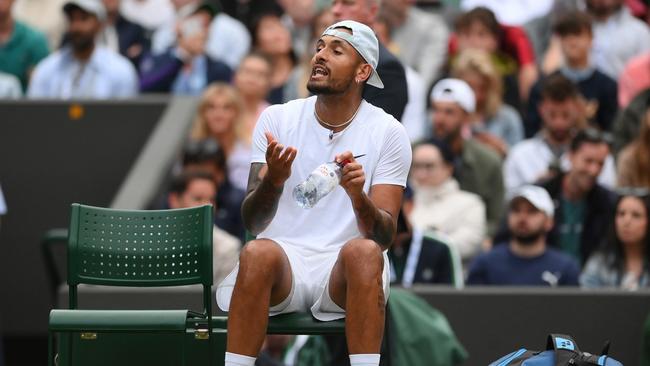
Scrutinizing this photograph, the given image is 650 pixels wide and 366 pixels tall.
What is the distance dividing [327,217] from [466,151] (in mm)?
4331

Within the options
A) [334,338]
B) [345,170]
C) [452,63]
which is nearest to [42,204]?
[452,63]

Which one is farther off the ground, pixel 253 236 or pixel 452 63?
pixel 452 63

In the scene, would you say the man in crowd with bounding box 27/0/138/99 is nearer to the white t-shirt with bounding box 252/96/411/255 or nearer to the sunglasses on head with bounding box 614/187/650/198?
the sunglasses on head with bounding box 614/187/650/198

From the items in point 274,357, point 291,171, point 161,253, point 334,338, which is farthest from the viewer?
point 274,357

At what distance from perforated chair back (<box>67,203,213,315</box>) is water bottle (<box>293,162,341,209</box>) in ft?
2.45

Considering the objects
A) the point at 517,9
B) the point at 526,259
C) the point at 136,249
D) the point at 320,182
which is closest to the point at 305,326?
the point at 320,182

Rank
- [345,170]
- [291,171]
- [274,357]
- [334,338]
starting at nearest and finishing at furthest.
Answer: [345,170] → [291,171] → [334,338] → [274,357]

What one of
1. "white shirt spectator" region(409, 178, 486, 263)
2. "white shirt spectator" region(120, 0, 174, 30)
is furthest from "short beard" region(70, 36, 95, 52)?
"white shirt spectator" region(409, 178, 486, 263)

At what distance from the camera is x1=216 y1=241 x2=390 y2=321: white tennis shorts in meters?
6.12

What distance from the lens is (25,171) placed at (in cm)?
1159

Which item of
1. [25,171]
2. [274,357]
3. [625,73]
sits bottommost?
[274,357]

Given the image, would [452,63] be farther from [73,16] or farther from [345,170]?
[345,170]

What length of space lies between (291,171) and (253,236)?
27.1 inches

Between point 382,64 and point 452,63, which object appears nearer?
point 382,64
